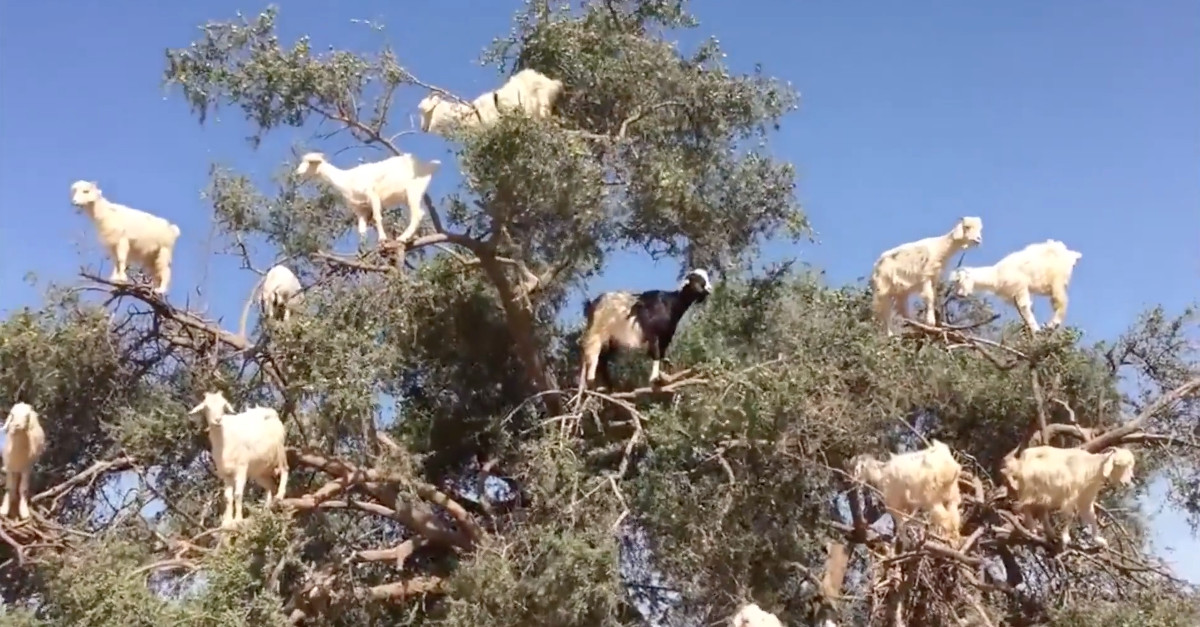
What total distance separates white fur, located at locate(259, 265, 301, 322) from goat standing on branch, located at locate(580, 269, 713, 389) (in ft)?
6.47

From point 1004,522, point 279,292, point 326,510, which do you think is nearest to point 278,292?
point 279,292

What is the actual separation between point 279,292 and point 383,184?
959mm

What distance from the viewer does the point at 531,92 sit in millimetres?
8430

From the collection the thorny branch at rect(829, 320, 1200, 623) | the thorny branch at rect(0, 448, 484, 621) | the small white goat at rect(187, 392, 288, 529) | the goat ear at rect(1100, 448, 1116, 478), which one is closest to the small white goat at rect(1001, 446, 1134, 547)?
the goat ear at rect(1100, 448, 1116, 478)

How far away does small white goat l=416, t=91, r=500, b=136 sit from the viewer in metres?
8.04

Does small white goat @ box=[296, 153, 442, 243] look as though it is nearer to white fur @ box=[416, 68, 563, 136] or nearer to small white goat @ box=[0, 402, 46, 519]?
white fur @ box=[416, 68, 563, 136]

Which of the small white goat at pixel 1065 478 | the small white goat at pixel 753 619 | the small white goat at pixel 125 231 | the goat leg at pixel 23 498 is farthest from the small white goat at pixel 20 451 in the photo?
the small white goat at pixel 1065 478

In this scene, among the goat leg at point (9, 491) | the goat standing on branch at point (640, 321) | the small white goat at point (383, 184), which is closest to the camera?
the goat leg at point (9, 491)

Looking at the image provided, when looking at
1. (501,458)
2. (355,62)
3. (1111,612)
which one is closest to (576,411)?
(501,458)

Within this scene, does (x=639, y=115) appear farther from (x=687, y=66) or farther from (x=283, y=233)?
(x=283, y=233)

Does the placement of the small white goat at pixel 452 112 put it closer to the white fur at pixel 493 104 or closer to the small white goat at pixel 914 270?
the white fur at pixel 493 104

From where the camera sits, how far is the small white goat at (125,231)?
771cm

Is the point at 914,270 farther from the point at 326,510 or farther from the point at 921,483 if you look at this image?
the point at 326,510

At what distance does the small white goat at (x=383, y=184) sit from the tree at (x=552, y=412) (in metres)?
0.33
